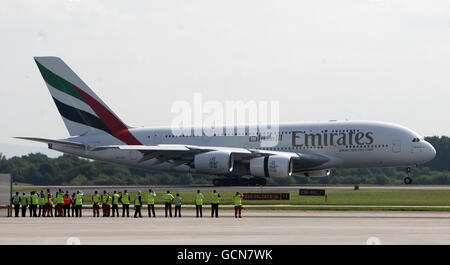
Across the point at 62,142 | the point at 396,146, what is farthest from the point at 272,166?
the point at 62,142

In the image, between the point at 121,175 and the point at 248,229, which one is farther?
the point at 121,175

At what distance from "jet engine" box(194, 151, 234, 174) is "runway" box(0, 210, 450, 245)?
25826 millimetres

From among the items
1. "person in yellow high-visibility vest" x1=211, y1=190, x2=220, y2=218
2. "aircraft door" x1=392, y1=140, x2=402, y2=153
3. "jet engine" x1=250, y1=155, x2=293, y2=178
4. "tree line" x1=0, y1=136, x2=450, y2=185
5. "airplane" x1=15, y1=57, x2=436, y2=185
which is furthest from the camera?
"tree line" x1=0, y1=136, x2=450, y2=185

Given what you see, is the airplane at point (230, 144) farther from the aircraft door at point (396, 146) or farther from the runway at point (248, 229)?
the runway at point (248, 229)

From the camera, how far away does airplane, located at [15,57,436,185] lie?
6550 centimetres

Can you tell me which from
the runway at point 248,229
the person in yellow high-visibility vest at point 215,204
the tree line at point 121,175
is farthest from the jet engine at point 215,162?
the person in yellow high-visibility vest at point 215,204

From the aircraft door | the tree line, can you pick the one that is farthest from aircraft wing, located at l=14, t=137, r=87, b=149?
the aircraft door

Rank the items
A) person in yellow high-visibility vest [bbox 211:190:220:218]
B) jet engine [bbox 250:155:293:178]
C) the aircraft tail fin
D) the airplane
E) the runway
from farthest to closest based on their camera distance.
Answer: the aircraft tail fin, the airplane, jet engine [bbox 250:155:293:178], person in yellow high-visibility vest [bbox 211:190:220:218], the runway

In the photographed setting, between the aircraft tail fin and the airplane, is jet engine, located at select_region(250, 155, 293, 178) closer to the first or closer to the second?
the airplane

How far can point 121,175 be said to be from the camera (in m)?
91.0

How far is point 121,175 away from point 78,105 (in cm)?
1990

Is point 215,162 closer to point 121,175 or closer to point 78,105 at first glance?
point 78,105

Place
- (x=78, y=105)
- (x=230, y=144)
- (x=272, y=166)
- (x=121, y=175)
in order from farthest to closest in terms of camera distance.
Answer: (x=121, y=175) < (x=78, y=105) < (x=230, y=144) < (x=272, y=166)
